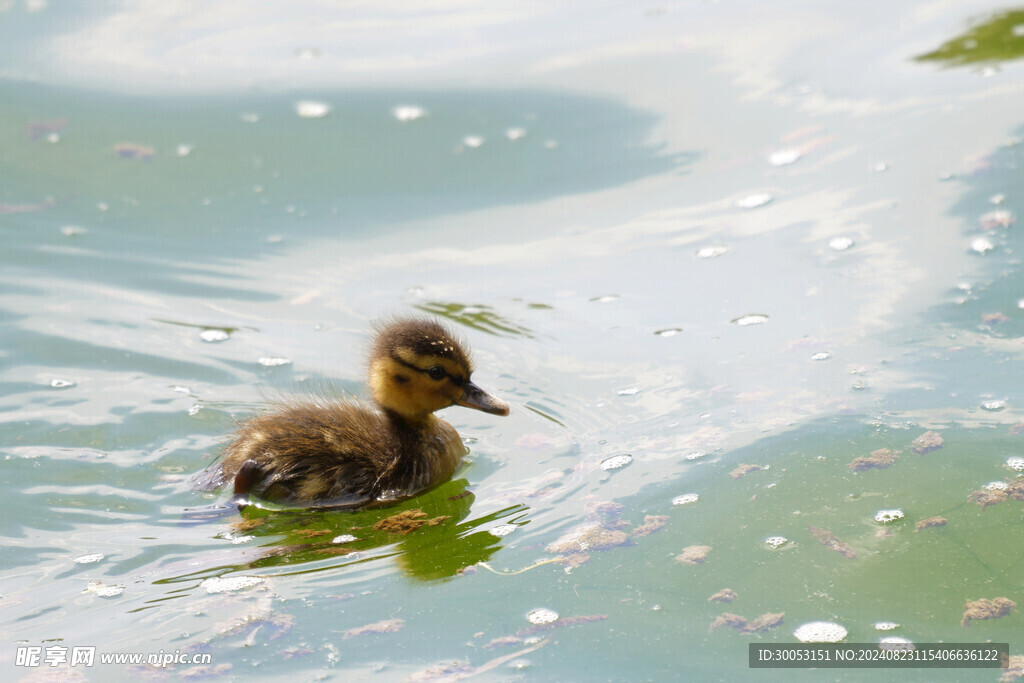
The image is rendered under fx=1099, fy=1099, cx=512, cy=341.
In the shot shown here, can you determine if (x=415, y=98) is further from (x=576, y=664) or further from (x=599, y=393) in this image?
(x=576, y=664)

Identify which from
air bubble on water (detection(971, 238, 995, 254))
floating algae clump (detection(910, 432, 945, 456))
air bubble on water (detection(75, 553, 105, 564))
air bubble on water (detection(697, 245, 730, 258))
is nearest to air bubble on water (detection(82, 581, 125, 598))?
air bubble on water (detection(75, 553, 105, 564))

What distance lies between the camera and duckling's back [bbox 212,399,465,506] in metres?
4.15

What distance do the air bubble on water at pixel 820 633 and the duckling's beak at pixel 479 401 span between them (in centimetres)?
169

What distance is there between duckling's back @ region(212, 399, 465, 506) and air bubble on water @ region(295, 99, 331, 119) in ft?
9.92

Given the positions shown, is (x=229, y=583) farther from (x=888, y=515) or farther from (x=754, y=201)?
(x=754, y=201)

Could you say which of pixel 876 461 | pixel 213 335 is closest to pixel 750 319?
pixel 876 461

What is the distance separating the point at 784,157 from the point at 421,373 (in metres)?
2.95

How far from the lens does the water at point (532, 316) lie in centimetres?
331

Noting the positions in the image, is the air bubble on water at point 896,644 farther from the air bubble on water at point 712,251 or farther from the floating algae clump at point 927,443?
the air bubble on water at point 712,251

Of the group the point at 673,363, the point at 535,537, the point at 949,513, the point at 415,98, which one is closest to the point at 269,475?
the point at 535,537

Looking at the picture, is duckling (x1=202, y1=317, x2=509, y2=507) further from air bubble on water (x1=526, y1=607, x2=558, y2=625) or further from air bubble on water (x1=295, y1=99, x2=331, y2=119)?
air bubble on water (x1=295, y1=99, x2=331, y2=119)

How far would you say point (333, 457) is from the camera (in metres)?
4.23

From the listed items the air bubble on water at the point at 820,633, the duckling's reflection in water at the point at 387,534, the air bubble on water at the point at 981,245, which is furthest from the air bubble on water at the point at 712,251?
the air bubble on water at the point at 820,633

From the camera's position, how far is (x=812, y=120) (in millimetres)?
6555
